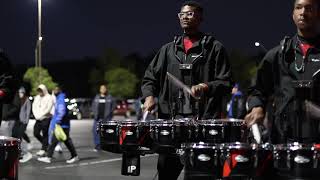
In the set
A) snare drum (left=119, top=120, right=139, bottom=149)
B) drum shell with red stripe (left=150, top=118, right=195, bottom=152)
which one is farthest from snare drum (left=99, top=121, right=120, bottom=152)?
drum shell with red stripe (left=150, top=118, right=195, bottom=152)

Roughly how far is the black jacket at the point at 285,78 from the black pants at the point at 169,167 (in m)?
1.74

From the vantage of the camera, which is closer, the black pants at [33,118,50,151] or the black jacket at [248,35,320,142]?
the black jacket at [248,35,320,142]

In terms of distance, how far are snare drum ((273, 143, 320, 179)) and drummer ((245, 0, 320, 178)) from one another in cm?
42

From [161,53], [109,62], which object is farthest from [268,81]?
[109,62]

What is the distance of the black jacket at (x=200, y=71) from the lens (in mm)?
6738

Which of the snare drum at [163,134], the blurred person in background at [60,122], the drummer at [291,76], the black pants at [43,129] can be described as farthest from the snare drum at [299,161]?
the black pants at [43,129]

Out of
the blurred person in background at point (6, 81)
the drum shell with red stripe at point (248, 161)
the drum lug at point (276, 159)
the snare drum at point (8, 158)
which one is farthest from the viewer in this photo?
the blurred person in background at point (6, 81)

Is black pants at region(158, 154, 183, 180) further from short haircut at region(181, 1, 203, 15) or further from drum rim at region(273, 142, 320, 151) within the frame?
drum rim at region(273, 142, 320, 151)

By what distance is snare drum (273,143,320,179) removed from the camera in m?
4.47

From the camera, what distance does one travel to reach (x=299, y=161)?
4.49 meters

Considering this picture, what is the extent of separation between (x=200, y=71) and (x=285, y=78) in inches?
71.8

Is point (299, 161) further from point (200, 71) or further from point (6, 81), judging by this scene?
point (6, 81)

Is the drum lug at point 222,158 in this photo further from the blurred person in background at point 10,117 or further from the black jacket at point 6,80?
the blurred person in background at point 10,117

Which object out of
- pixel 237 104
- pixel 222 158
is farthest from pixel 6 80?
pixel 237 104
